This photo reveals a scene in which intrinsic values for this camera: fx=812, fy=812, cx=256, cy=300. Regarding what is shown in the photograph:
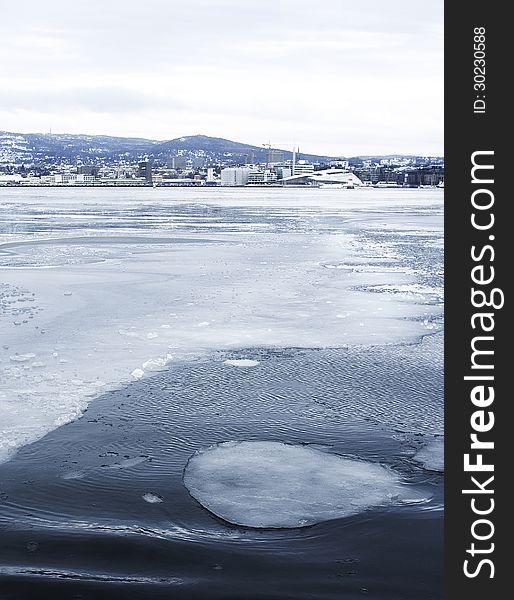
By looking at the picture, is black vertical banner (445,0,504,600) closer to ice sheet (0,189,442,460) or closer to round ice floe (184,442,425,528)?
round ice floe (184,442,425,528)

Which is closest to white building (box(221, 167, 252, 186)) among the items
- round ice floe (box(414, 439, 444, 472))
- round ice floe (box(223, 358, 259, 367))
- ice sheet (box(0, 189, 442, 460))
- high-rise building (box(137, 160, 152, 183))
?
high-rise building (box(137, 160, 152, 183))

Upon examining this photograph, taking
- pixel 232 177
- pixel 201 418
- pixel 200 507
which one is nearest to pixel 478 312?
pixel 200 507

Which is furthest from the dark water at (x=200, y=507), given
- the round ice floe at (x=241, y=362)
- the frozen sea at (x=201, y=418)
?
the round ice floe at (x=241, y=362)

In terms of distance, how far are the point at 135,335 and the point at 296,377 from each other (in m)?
2.18

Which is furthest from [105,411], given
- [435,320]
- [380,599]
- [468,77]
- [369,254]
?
[369,254]

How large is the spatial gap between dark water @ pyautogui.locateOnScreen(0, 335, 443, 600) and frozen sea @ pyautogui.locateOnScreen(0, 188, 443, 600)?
0.04 feet

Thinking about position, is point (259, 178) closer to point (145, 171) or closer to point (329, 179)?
point (329, 179)

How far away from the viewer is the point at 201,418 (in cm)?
557

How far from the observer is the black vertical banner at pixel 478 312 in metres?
2.59

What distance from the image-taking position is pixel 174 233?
21.2 m

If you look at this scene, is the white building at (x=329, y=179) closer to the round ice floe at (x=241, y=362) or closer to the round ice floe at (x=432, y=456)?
the round ice floe at (x=241, y=362)

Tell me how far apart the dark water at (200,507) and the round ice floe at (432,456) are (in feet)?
0.24

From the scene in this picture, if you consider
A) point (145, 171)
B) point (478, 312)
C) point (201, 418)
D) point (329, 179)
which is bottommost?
point (201, 418)

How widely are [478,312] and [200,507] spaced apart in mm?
2164
